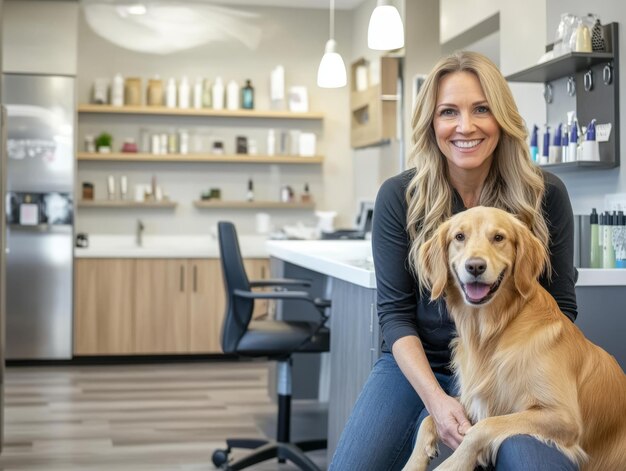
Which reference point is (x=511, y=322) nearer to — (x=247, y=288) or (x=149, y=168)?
(x=247, y=288)

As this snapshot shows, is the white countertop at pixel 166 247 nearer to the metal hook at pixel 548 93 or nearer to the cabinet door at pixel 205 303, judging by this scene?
the cabinet door at pixel 205 303

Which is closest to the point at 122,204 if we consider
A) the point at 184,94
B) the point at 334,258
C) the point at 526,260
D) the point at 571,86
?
the point at 184,94

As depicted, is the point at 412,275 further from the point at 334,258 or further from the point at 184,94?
the point at 184,94

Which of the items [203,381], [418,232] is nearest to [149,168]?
[203,381]

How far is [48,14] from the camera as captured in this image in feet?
21.4

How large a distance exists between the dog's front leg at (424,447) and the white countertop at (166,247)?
4.74 metres

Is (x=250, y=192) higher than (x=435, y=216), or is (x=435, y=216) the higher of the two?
(x=250, y=192)

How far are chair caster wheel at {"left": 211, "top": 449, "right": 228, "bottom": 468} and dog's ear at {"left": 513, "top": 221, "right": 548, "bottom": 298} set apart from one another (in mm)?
2313

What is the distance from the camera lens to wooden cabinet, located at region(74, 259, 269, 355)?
Answer: 6.50m

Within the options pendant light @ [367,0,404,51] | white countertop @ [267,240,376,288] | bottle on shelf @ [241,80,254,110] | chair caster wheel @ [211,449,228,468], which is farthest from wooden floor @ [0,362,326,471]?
bottle on shelf @ [241,80,254,110]

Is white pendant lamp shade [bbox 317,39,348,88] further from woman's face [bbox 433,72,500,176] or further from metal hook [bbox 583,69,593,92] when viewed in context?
woman's face [bbox 433,72,500,176]

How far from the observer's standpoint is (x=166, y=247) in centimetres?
710

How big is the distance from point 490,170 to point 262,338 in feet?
5.76

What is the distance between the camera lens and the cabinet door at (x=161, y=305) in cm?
655
